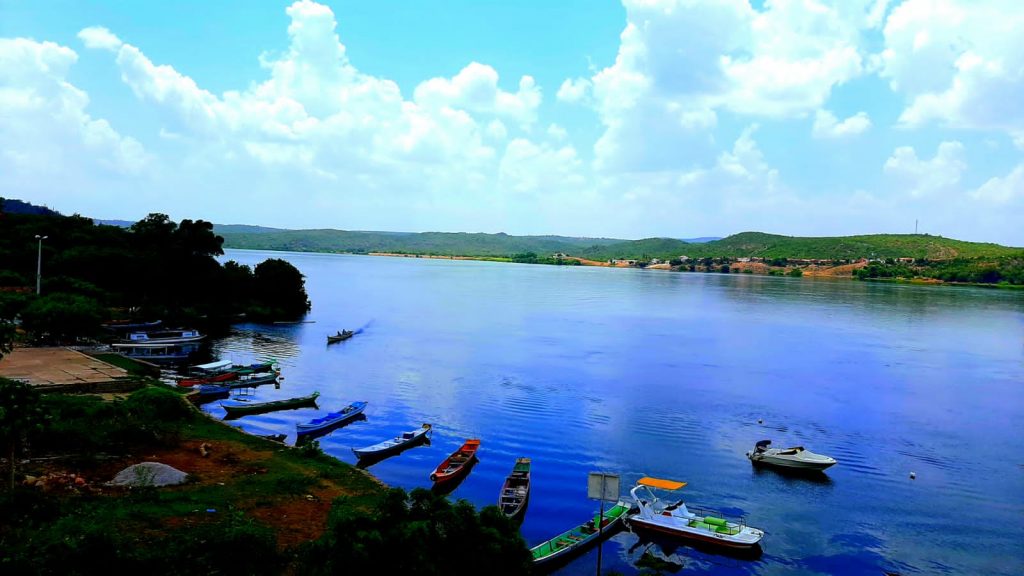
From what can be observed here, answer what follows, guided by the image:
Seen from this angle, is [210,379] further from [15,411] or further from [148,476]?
[15,411]

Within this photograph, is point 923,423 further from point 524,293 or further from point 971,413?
point 524,293

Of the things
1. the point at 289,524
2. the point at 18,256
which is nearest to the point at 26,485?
the point at 289,524

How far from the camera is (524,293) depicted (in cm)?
15525

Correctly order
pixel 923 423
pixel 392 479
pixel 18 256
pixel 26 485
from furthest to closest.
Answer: pixel 18 256 → pixel 923 423 → pixel 392 479 → pixel 26 485

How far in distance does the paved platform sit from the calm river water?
704cm

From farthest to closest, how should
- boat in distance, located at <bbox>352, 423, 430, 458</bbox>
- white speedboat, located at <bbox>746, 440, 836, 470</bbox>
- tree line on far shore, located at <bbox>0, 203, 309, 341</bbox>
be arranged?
tree line on far shore, located at <bbox>0, 203, 309, 341</bbox> < white speedboat, located at <bbox>746, 440, 836, 470</bbox> < boat in distance, located at <bbox>352, 423, 430, 458</bbox>

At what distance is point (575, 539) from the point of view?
2525 cm

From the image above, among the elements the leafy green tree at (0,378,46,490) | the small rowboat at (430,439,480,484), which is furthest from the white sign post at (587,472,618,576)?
the leafy green tree at (0,378,46,490)

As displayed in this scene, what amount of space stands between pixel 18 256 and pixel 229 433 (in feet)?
212

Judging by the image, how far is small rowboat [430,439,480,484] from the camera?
102 ft

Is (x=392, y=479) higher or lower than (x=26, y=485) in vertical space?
lower

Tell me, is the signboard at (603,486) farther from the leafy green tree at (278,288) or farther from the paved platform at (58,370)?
the leafy green tree at (278,288)

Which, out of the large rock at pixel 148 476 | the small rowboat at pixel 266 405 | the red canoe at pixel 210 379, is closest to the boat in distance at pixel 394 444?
the small rowboat at pixel 266 405

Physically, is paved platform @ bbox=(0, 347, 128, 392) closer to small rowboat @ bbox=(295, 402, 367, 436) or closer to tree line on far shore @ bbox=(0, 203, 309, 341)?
small rowboat @ bbox=(295, 402, 367, 436)
